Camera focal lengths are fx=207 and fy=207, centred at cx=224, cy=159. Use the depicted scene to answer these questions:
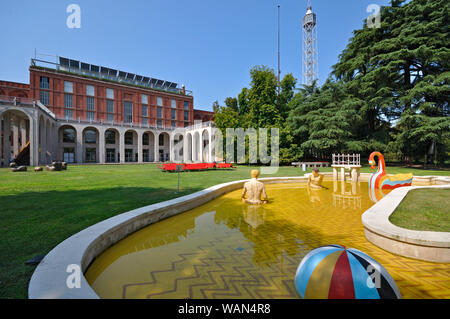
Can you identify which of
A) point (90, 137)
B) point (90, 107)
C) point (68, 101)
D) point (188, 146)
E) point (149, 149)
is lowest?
point (149, 149)

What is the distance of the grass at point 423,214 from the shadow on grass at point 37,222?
5538mm

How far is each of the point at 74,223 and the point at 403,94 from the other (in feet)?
97.4

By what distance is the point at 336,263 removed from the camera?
6.56 ft

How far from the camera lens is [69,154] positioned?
36.2 metres

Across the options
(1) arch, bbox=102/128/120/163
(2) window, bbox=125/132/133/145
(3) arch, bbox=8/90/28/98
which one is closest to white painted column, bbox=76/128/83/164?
(1) arch, bbox=102/128/120/163

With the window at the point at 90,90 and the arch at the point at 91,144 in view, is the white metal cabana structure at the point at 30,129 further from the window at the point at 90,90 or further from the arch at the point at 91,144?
the window at the point at 90,90

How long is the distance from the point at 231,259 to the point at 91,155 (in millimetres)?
42999

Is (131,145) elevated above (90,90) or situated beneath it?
situated beneath

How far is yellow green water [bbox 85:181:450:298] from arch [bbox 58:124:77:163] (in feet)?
130

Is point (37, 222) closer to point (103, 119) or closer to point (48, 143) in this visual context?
point (48, 143)

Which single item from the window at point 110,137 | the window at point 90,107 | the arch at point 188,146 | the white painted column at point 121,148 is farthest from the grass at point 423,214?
the window at point 90,107

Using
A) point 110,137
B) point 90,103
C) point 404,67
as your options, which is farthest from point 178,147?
point 404,67
